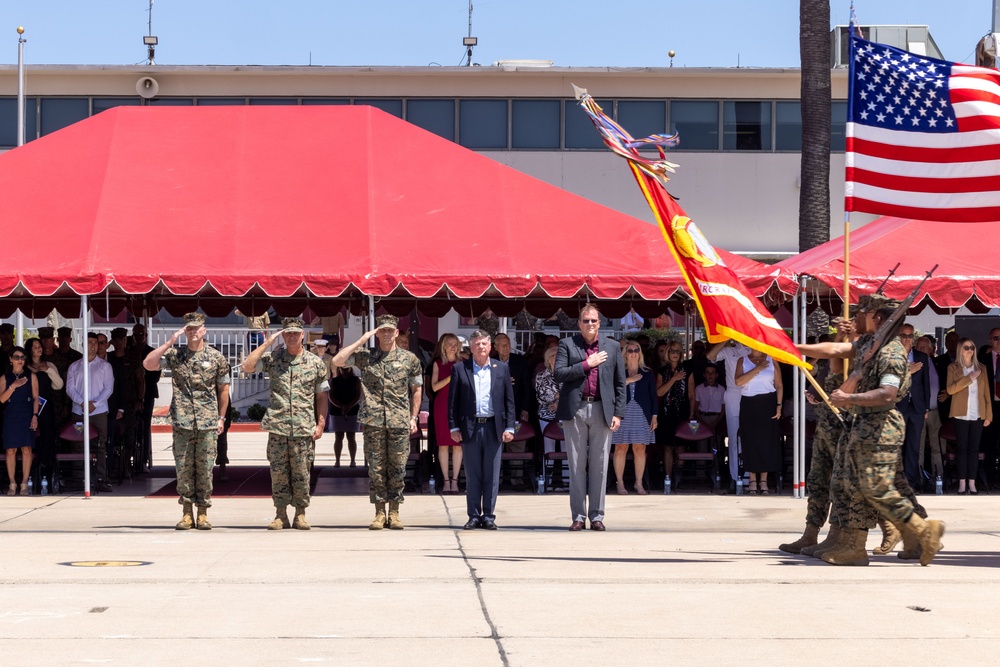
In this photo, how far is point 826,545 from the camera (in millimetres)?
10336

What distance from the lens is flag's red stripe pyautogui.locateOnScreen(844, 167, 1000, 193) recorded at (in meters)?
11.6

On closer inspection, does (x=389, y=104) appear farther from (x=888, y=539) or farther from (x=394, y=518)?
(x=888, y=539)

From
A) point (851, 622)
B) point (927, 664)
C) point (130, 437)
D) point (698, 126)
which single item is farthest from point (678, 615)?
point (698, 126)

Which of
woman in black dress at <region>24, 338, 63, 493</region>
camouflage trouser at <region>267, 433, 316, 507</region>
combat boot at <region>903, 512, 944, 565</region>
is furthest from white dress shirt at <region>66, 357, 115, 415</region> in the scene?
combat boot at <region>903, 512, 944, 565</region>

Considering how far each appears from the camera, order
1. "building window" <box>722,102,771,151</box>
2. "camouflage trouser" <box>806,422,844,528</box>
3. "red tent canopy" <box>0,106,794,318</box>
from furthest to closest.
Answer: "building window" <box>722,102,771,151</box> < "red tent canopy" <box>0,106,794,318</box> < "camouflage trouser" <box>806,422,844,528</box>

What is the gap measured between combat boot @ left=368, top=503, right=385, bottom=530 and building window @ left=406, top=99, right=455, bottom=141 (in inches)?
918

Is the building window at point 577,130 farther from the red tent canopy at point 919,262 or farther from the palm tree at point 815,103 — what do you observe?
the red tent canopy at point 919,262

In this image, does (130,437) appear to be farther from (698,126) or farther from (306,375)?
(698,126)

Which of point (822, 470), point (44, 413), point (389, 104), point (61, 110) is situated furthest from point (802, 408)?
point (61, 110)

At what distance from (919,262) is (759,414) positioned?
8.31 ft

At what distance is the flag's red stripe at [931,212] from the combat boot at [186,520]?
21.5 feet

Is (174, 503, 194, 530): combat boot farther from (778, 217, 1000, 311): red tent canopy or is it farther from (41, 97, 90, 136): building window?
(41, 97, 90, 136): building window

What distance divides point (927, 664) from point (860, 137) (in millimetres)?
5880

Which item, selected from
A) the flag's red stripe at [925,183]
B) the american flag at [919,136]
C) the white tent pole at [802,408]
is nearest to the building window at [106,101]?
the white tent pole at [802,408]
